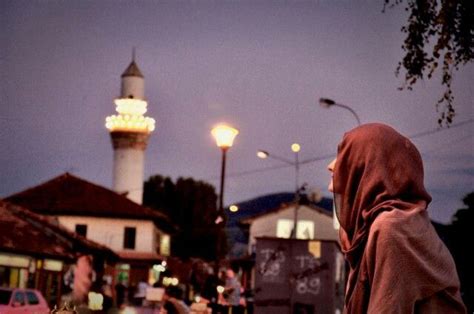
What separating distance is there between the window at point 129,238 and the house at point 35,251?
2320 cm

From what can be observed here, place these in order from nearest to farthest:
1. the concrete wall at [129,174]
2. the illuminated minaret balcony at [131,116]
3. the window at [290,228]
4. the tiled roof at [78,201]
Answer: the window at [290,228] < the tiled roof at [78,201] < the concrete wall at [129,174] < the illuminated minaret balcony at [131,116]

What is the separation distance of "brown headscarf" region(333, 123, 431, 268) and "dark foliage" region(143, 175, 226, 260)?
279ft

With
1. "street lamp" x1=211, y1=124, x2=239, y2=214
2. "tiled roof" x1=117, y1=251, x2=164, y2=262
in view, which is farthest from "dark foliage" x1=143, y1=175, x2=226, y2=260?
"street lamp" x1=211, y1=124, x2=239, y2=214

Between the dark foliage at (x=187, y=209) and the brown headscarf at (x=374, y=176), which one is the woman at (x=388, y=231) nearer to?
the brown headscarf at (x=374, y=176)

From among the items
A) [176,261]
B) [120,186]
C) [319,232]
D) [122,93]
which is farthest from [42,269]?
[122,93]

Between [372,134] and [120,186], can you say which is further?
[120,186]

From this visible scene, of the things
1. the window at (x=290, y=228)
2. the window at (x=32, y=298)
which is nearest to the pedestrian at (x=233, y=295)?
the window at (x=32, y=298)

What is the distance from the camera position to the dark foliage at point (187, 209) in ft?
295

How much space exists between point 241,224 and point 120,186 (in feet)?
65.6

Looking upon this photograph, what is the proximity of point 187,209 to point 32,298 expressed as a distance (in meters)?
68.3

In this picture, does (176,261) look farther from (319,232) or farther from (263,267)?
(263,267)

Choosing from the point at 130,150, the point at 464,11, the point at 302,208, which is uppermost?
the point at 130,150

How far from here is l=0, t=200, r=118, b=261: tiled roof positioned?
33491mm

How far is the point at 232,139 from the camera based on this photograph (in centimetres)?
2072
